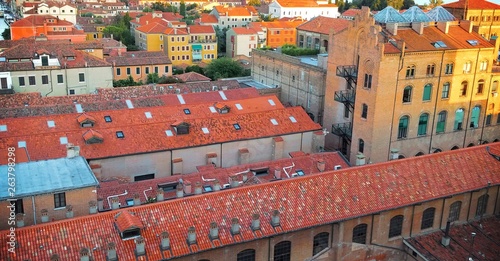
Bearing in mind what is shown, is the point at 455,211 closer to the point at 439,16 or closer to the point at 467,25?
the point at 467,25

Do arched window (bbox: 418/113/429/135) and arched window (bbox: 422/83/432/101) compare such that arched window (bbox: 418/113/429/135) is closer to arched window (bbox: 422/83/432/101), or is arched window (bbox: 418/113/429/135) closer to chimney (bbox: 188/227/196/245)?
arched window (bbox: 422/83/432/101)

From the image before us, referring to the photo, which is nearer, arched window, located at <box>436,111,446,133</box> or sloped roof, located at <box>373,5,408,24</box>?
arched window, located at <box>436,111,446,133</box>

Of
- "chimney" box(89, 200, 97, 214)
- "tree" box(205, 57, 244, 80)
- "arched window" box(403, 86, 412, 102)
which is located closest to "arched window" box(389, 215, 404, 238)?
"arched window" box(403, 86, 412, 102)

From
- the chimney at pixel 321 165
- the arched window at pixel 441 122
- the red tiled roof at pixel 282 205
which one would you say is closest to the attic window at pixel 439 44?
the arched window at pixel 441 122

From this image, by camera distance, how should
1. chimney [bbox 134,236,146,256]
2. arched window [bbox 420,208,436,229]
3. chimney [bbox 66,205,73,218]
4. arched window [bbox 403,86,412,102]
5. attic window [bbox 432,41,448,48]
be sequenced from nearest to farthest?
A: 1. chimney [bbox 134,236,146,256]
2. chimney [bbox 66,205,73,218]
3. arched window [bbox 420,208,436,229]
4. arched window [bbox 403,86,412,102]
5. attic window [bbox 432,41,448,48]

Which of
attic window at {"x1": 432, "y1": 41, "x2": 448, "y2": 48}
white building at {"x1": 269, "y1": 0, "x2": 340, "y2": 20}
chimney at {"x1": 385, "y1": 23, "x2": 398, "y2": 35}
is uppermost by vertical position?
chimney at {"x1": 385, "y1": 23, "x2": 398, "y2": 35}

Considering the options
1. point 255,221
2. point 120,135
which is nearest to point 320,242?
point 255,221

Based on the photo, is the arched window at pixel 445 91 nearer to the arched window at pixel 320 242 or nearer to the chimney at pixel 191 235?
the arched window at pixel 320 242
